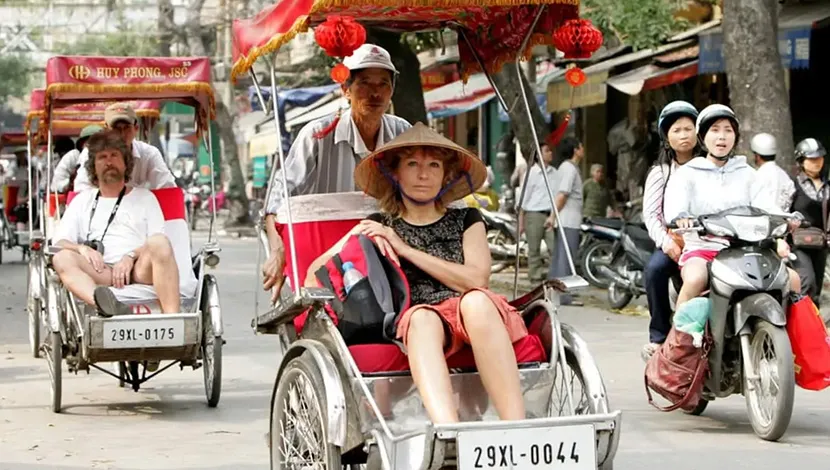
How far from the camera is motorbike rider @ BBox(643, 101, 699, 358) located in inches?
312

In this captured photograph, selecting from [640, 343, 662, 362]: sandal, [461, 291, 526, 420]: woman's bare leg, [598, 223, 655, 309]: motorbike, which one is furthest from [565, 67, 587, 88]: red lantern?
[598, 223, 655, 309]: motorbike

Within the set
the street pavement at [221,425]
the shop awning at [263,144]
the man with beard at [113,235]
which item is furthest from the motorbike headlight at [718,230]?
the shop awning at [263,144]

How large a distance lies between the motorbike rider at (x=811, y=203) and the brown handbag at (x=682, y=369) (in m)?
4.18

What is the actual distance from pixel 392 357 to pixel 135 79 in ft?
18.5

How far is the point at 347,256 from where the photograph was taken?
5.67 m

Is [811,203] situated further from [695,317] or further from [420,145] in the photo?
[420,145]

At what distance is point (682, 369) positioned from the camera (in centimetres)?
760

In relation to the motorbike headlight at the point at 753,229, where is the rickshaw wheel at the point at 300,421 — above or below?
below

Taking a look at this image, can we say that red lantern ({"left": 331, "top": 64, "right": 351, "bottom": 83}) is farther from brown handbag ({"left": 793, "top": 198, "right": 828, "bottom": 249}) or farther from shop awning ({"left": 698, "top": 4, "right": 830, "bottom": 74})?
shop awning ({"left": 698, "top": 4, "right": 830, "bottom": 74})

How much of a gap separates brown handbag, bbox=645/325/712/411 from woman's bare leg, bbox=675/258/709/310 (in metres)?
0.19

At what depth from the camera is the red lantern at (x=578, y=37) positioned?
20.3 ft

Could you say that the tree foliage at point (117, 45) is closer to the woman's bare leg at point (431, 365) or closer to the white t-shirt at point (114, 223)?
the white t-shirt at point (114, 223)

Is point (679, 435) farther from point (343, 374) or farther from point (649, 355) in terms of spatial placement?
point (343, 374)

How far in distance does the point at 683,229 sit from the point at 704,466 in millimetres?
1303
